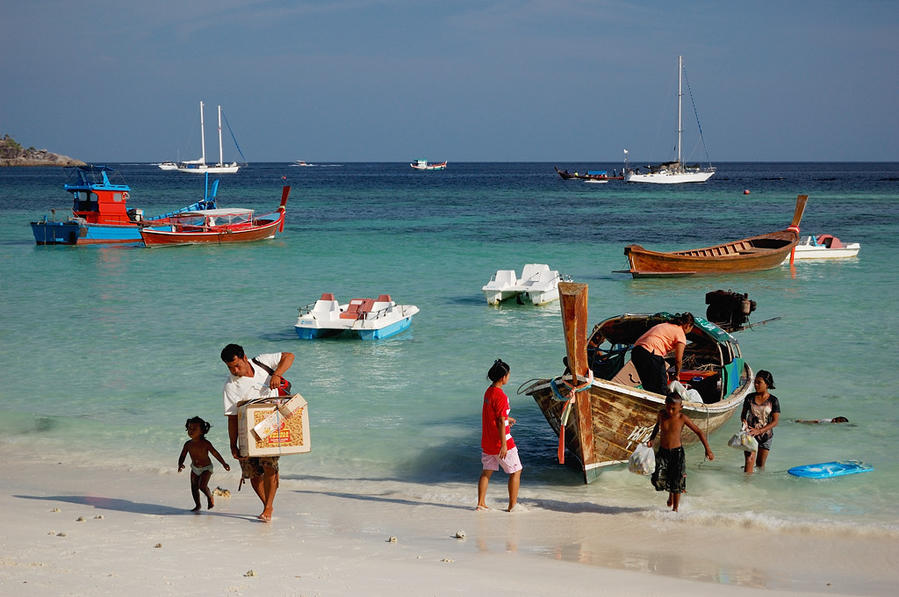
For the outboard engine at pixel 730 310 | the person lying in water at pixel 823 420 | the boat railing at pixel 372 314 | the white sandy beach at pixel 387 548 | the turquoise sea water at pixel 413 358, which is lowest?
the turquoise sea water at pixel 413 358

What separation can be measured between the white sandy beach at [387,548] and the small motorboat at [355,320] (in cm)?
767

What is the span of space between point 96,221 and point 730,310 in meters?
30.7

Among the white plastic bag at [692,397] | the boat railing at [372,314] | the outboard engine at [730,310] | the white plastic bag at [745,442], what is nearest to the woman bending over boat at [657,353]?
the white plastic bag at [692,397]

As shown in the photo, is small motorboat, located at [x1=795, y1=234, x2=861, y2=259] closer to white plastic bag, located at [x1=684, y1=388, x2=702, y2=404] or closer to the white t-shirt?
white plastic bag, located at [x1=684, y1=388, x2=702, y2=404]

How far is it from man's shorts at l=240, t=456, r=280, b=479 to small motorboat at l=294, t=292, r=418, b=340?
30.9 feet

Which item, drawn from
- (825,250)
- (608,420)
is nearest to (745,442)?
(608,420)

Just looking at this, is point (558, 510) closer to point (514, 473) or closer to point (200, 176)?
point (514, 473)

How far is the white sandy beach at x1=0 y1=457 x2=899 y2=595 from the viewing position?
6195 mm

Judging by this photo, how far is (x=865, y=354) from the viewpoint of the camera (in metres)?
15.8

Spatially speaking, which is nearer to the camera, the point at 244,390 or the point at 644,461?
the point at 244,390

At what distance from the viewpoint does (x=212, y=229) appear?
37.1 metres

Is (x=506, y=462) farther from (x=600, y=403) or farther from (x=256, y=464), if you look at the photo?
(x=256, y=464)

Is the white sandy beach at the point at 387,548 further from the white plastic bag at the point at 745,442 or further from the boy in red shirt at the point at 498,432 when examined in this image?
the white plastic bag at the point at 745,442

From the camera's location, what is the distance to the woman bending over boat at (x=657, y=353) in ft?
31.2
